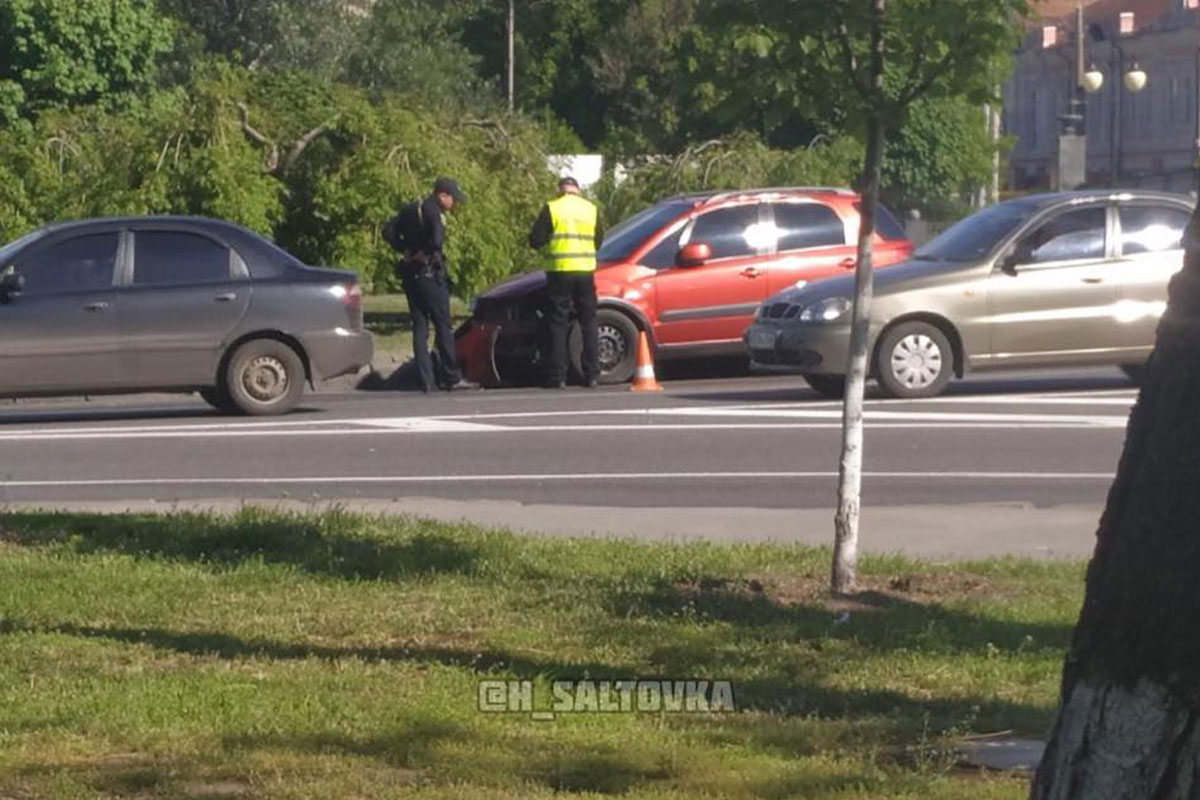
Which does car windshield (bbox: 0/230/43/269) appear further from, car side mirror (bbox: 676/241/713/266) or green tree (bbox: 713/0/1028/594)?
green tree (bbox: 713/0/1028/594)

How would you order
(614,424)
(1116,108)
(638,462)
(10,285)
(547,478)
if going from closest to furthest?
1. (547,478)
2. (638,462)
3. (614,424)
4. (10,285)
5. (1116,108)

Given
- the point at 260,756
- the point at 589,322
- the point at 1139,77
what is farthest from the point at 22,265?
the point at 1139,77

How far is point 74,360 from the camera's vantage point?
16.7 meters

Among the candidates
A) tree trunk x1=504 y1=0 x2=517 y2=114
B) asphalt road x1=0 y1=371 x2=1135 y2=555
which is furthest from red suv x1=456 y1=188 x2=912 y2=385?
tree trunk x1=504 y1=0 x2=517 y2=114

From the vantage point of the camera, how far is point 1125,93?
64.9 metres

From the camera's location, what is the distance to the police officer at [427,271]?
1900 cm

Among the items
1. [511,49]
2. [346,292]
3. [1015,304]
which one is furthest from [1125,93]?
[346,292]

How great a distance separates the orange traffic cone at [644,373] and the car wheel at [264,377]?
9.61 feet

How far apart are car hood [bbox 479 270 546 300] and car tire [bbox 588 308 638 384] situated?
60 centimetres

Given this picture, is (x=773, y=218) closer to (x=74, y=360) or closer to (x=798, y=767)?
(x=74, y=360)

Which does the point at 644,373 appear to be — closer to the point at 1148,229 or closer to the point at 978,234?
the point at 978,234

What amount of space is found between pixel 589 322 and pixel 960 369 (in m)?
3.33

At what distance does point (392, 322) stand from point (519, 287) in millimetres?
6827

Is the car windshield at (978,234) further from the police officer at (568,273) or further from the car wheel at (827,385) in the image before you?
the police officer at (568,273)
